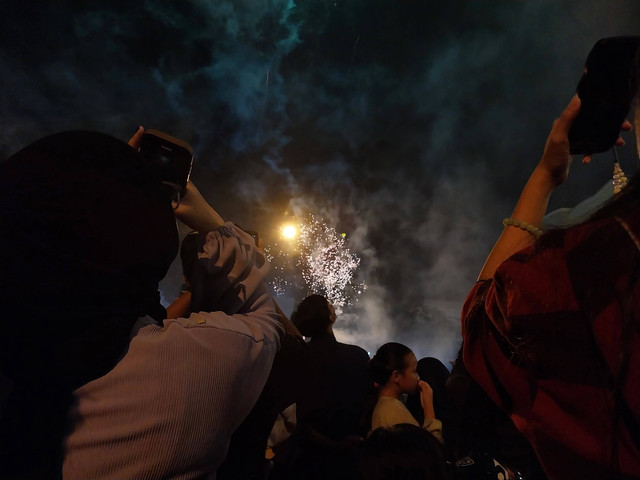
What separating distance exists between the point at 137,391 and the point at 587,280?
1.09 meters

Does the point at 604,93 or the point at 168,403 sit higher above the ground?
the point at 604,93

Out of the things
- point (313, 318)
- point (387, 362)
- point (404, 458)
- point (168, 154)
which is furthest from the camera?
point (313, 318)

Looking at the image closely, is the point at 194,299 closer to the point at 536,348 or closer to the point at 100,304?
the point at 100,304

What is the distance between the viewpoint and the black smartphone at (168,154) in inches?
51.5

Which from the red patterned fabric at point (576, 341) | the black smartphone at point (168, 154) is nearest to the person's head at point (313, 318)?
the black smartphone at point (168, 154)

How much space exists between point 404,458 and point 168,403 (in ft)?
5.05

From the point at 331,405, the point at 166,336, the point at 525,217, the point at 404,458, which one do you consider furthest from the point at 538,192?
the point at 331,405

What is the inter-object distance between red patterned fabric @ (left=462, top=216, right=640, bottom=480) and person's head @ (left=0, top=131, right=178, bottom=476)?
3.07ft

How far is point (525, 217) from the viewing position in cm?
108

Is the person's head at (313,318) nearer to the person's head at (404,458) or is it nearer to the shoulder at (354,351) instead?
the shoulder at (354,351)

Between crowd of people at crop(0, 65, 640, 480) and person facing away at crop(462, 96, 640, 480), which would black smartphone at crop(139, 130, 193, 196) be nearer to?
crowd of people at crop(0, 65, 640, 480)

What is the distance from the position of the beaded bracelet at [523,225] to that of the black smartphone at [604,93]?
1.05ft

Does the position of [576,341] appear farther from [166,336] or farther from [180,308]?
[180,308]

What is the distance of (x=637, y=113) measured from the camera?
2.40ft
